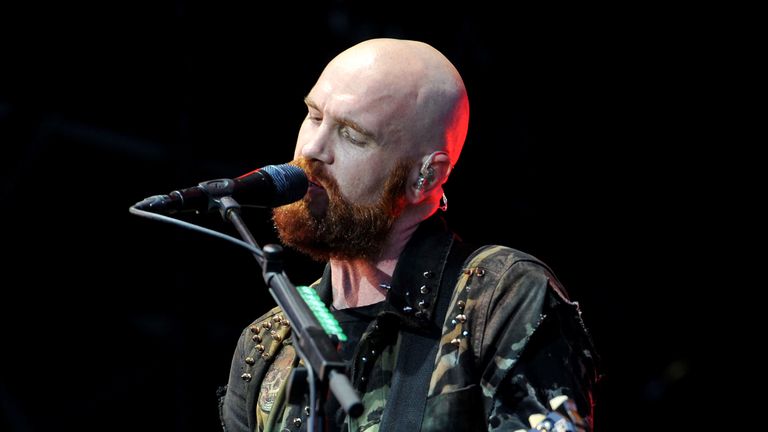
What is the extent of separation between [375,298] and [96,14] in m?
1.72

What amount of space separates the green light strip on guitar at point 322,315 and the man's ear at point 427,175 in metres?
0.72

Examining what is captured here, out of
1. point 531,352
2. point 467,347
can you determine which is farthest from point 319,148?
point 531,352

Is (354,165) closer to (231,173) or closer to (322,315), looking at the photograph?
(322,315)

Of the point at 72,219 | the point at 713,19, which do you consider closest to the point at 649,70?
the point at 713,19

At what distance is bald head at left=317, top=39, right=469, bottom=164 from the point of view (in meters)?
2.46

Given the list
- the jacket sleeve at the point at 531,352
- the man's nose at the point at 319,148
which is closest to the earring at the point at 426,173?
the man's nose at the point at 319,148

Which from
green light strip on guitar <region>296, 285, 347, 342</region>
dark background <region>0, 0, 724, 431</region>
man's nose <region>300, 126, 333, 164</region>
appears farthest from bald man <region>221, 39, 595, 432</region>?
dark background <region>0, 0, 724, 431</region>

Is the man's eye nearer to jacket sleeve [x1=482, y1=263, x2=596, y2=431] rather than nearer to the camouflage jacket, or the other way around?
the camouflage jacket

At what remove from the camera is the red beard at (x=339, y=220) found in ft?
8.02

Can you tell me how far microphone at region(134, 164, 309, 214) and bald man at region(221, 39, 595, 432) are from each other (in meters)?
0.33

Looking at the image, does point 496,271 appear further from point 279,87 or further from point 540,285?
point 279,87

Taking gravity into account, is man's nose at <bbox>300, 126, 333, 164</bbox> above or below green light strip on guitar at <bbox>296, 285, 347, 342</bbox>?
above

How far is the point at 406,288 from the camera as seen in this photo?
2430 mm

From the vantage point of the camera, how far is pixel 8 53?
3359 millimetres
